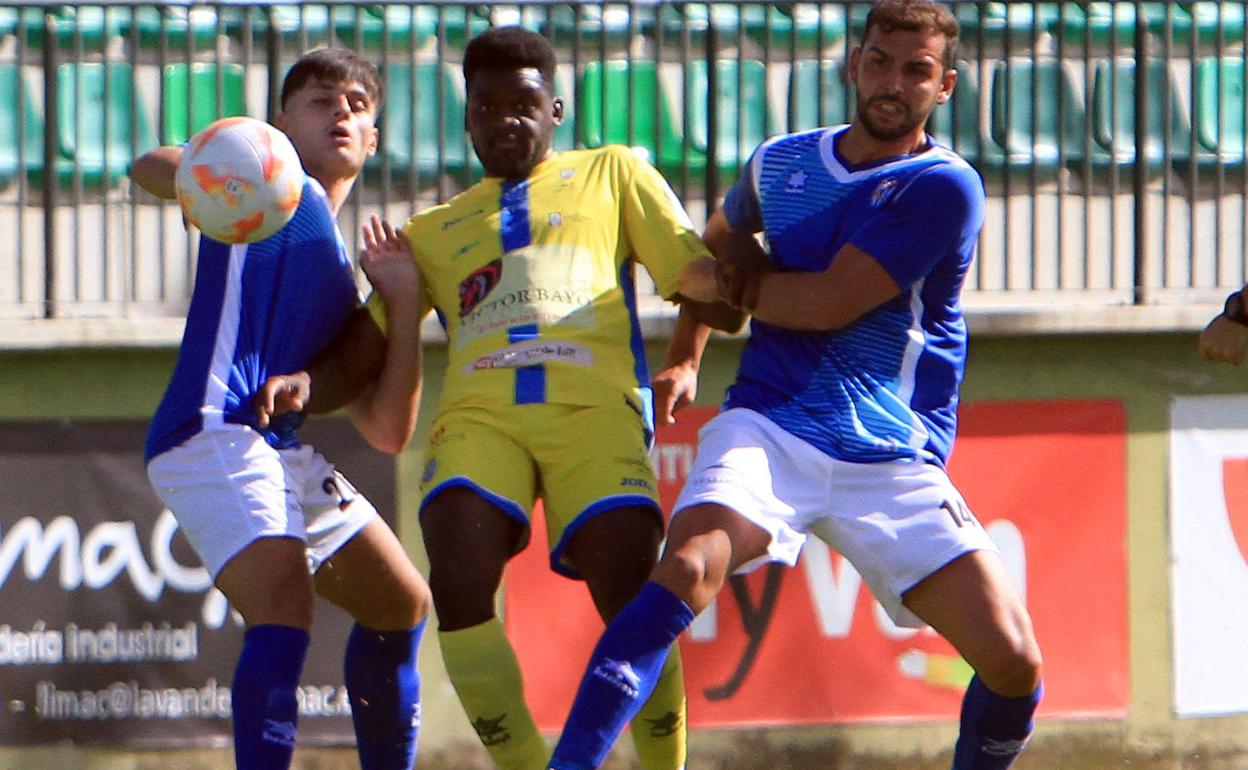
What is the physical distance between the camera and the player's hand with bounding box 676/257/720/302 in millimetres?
4992

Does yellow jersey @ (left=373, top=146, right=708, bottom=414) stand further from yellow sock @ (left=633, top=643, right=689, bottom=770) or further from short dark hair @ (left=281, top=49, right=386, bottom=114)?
yellow sock @ (left=633, top=643, right=689, bottom=770)

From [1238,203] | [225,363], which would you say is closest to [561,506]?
[225,363]

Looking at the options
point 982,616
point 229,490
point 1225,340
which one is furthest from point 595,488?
point 1225,340

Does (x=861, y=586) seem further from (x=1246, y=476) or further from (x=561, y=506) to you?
(x=561, y=506)

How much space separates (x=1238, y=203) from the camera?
8.06 metres

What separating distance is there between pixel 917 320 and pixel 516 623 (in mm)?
2992

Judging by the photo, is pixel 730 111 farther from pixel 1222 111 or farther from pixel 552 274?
pixel 552 274

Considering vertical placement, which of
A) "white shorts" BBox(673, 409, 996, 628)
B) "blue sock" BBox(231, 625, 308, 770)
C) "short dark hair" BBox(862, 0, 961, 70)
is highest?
"short dark hair" BBox(862, 0, 961, 70)

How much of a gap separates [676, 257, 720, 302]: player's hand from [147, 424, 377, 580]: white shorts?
3.64 feet

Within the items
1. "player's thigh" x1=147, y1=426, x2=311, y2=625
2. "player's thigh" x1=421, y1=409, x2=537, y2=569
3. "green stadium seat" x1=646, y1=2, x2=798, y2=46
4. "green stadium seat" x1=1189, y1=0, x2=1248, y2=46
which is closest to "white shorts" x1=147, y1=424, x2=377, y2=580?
"player's thigh" x1=147, y1=426, x2=311, y2=625

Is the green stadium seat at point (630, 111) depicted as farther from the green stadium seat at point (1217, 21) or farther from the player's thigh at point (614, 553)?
the player's thigh at point (614, 553)

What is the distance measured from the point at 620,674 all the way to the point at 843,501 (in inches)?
29.4

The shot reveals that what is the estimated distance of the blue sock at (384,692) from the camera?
5270 millimetres

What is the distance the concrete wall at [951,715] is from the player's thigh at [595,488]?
99.2 inches
